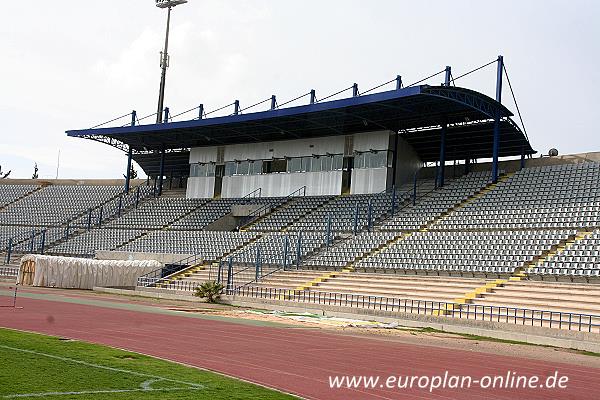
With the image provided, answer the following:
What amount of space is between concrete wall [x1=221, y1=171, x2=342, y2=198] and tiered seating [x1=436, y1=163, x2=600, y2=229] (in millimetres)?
12405

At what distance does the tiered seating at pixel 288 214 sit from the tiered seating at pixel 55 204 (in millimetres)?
18893

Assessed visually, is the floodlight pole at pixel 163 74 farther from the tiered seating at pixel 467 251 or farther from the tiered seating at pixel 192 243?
the tiered seating at pixel 467 251

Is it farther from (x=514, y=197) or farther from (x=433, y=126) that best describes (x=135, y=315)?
(x=433, y=126)

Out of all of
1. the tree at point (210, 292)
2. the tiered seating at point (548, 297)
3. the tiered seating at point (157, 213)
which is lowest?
the tree at point (210, 292)

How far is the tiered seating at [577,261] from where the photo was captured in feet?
86.7

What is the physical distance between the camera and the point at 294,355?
1422 cm

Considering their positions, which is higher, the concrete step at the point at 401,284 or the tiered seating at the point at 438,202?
the tiered seating at the point at 438,202

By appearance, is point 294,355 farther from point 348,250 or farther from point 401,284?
point 348,250

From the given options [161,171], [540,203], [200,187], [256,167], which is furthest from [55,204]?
[540,203]

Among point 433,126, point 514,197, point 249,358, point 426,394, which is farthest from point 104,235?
point 426,394

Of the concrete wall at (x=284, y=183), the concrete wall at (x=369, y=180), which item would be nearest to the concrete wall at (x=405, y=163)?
the concrete wall at (x=369, y=180)

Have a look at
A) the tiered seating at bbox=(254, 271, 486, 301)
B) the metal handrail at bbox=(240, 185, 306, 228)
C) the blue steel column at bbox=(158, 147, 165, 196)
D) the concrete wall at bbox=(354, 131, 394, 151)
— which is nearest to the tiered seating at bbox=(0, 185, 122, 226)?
the blue steel column at bbox=(158, 147, 165, 196)

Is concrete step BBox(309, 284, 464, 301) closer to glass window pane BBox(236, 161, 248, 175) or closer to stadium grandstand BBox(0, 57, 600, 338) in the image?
stadium grandstand BBox(0, 57, 600, 338)

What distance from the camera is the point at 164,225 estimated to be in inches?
2010
